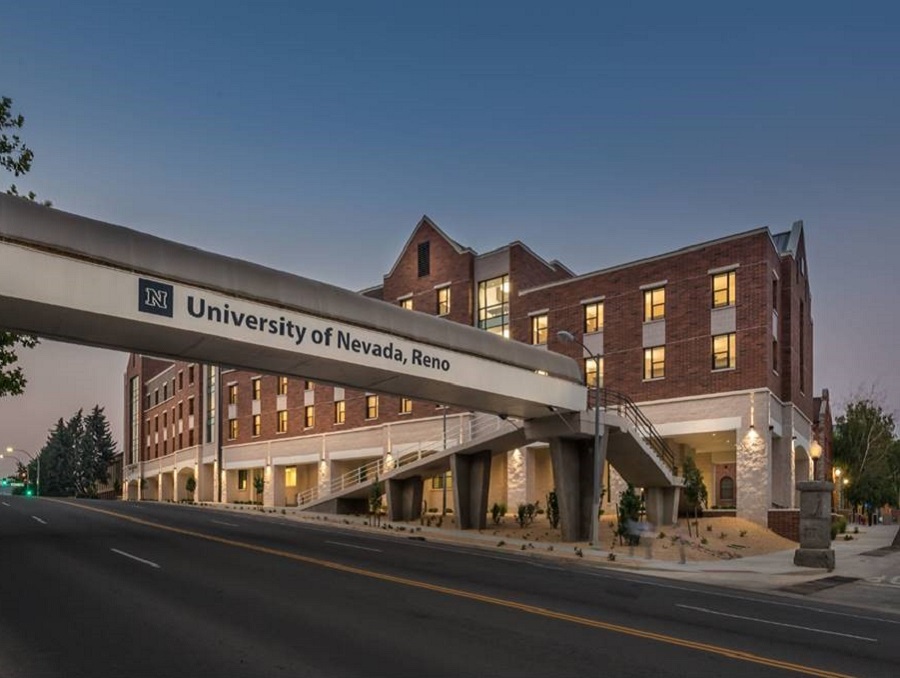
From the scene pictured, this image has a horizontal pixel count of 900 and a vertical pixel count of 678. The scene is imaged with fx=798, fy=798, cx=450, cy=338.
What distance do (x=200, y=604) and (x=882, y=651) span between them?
10.5 metres

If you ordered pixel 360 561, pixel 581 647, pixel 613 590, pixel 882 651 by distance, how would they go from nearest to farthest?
pixel 581 647 < pixel 882 651 < pixel 613 590 < pixel 360 561

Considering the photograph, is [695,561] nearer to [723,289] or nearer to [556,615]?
[556,615]

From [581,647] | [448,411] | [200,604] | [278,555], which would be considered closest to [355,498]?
[448,411]

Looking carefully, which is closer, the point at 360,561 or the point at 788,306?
the point at 360,561

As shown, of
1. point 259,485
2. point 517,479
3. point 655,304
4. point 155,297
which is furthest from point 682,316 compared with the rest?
point 259,485

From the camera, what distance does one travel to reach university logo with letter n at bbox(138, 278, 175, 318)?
1783 centimetres

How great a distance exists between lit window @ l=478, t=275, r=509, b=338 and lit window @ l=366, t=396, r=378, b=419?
416 inches

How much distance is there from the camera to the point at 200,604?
13156 millimetres

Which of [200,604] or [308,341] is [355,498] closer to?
[308,341]

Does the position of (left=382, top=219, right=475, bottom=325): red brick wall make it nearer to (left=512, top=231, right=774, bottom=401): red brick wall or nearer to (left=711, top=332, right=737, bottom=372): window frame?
(left=512, top=231, right=774, bottom=401): red brick wall

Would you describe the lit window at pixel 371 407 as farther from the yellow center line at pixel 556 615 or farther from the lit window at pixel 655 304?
the yellow center line at pixel 556 615

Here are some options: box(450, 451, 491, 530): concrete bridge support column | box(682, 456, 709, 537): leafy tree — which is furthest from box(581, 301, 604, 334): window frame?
box(450, 451, 491, 530): concrete bridge support column

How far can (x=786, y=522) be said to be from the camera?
34906 mm

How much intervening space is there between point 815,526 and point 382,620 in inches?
658
